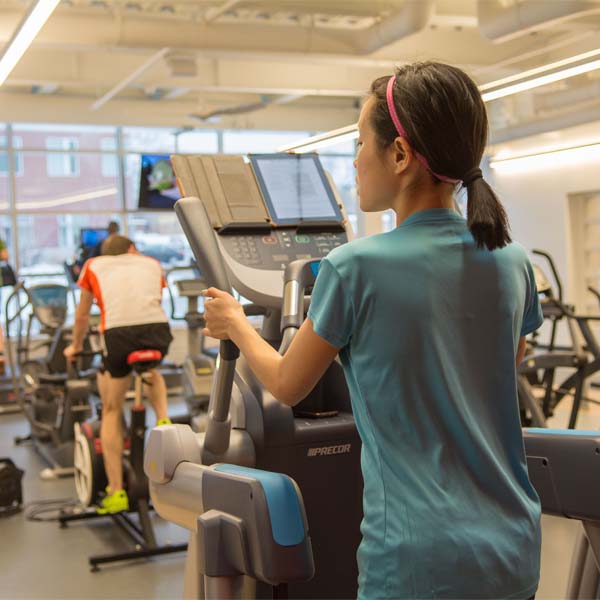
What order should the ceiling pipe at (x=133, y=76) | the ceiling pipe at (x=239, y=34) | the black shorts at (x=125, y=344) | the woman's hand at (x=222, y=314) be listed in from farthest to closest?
1. the ceiling pipe at (x=133, y=76)
2. the ceiling pipe at (x=239, y=34)
3. the black shorts at (x=125, y=344)
4. the woman's hand at (x=222, y=314)

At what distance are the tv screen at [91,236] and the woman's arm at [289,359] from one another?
9.25m

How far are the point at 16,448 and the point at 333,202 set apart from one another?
5.52 meters

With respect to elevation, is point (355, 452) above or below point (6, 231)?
below

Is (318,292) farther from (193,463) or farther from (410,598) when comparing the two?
(193,463)

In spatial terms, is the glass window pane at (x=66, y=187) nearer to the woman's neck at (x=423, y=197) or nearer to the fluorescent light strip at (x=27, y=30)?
the fluorescent light strip at (x=27, y=30)

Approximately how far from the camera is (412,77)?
4.18 feet

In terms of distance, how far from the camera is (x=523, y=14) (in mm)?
6996

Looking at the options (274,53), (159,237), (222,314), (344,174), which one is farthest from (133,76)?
(222,314)

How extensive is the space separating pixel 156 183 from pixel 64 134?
1.66 meters

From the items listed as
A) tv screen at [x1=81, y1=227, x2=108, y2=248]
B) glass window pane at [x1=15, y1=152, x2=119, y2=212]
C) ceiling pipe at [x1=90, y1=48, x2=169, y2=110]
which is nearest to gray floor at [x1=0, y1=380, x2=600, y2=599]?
ceiling pipe at [x1=90, y1=48, x2=169, y2=110]

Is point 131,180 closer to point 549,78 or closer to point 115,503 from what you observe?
point 115,503

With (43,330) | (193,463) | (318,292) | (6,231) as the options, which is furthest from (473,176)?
(6,231)

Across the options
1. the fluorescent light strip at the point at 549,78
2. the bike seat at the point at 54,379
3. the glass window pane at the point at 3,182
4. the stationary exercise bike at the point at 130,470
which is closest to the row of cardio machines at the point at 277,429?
the fluorescent light strip at the point at 549,78

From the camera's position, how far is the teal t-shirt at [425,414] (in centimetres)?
122
